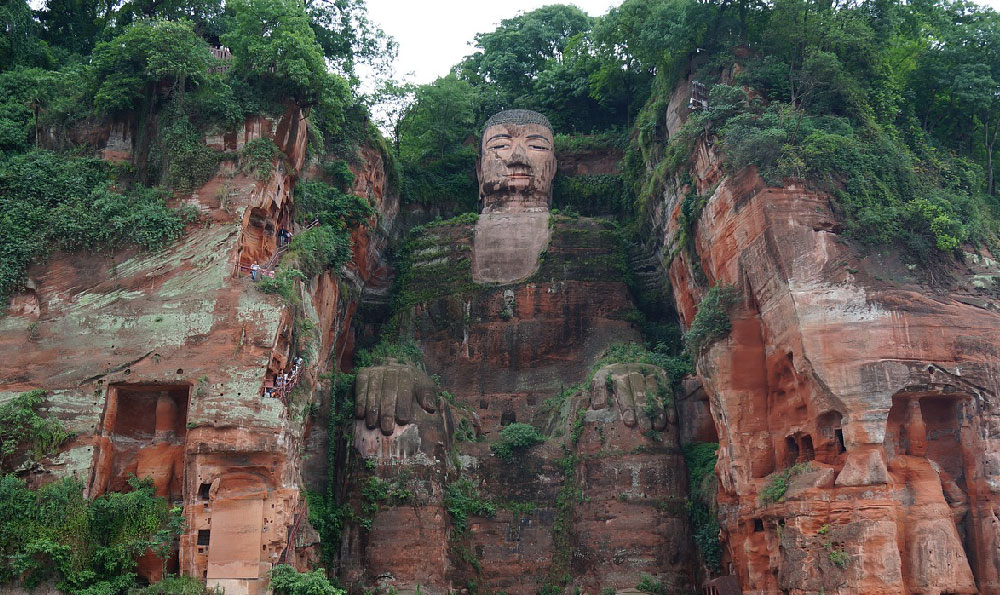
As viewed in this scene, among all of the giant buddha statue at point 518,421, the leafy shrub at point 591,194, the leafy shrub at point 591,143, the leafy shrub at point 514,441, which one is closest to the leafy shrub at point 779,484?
the giant buddha statue at point 518,421

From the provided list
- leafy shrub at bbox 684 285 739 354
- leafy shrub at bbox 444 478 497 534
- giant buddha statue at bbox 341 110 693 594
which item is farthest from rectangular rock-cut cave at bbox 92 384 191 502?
leafy shrub at bbox 684 285 739 354

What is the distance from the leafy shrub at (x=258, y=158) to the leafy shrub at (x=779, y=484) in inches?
534

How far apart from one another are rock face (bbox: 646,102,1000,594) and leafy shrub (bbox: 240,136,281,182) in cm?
1145

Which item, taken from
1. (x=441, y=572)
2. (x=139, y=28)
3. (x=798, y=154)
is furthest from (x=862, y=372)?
(x=139, y=28)

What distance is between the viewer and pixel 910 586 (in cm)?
2062

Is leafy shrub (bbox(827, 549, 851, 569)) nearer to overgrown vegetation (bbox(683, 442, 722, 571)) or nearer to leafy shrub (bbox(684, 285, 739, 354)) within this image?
overgrown vegetation (bbox(683, 442, 722, 571))

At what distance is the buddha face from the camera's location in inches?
1339

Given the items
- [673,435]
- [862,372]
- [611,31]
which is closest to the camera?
[862,372]

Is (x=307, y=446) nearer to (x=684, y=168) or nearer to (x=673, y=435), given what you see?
(x=673, y=435)

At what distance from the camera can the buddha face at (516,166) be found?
34.0m

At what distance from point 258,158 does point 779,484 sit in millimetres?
14134

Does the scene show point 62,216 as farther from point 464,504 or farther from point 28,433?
point 464,504

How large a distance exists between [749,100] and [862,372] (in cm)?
828

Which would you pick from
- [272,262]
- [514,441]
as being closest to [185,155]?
[272,262]
